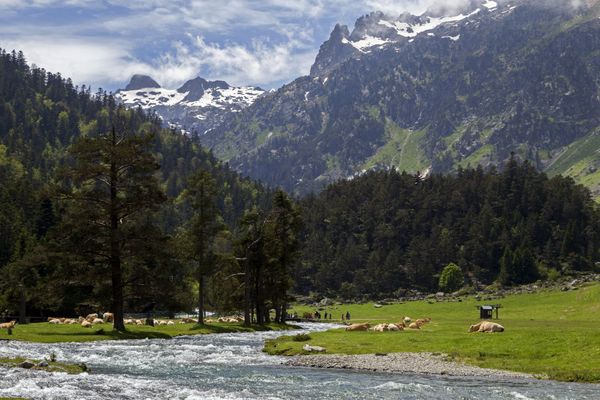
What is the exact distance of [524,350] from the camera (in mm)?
51062

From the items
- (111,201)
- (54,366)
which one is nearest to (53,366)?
(54,366)

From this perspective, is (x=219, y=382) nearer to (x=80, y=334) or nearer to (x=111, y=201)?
(x=80, y=334)

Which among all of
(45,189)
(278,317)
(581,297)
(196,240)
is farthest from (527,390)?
(581,297)

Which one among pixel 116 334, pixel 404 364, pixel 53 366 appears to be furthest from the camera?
pixel 116 334

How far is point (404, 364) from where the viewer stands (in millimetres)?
48031

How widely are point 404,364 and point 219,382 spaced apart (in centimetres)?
1480

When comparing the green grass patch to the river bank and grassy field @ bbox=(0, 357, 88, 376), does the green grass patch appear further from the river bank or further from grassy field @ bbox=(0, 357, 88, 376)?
the river bank

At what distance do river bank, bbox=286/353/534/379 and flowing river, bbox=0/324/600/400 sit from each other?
6.33 ft

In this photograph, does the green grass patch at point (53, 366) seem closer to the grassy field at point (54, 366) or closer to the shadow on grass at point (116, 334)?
the grassy field at point (54, 366)

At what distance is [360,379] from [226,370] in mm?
8756

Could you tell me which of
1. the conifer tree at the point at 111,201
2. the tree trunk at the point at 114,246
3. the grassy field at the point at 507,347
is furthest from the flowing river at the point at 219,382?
the conifer tree at the point at 111,201

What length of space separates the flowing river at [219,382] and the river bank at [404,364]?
75.9 inches

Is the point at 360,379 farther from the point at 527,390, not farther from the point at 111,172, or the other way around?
the point at 111,172

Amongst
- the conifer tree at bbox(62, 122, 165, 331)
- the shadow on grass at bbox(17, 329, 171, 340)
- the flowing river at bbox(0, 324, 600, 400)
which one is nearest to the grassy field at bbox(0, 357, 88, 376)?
the flowing river at bbox(0, 324, 600, 400)
